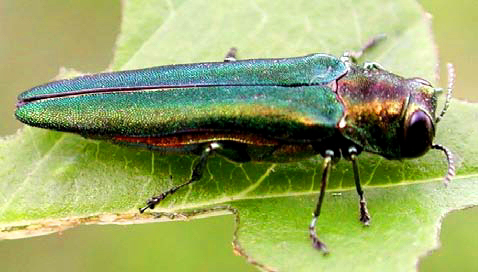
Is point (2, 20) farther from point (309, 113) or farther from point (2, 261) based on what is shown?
point (309, 113)

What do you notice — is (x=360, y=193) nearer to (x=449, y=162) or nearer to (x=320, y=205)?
(x=320, y=205)

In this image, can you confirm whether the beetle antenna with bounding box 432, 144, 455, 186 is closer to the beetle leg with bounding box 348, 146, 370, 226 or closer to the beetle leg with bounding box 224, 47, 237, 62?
the beetle leg with bounding box 348, 146, 370, 226

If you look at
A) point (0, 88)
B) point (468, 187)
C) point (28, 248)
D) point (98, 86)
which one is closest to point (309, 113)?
point (468, 187)

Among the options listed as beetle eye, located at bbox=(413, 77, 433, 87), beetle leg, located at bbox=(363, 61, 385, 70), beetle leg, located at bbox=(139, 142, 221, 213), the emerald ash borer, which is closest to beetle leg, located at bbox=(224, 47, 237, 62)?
the emerald ash borer

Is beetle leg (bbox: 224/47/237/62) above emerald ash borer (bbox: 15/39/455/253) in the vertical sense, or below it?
above

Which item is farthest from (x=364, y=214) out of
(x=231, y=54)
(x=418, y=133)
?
(x=231, y=54)

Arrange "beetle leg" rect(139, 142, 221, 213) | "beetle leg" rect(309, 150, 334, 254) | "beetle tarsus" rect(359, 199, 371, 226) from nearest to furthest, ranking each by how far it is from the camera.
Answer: "beetle leg" rect(309, 150, 334, 254), "beetle tarsus" rect(359, 199, 371, 226), "beetle leg" rect(139, 142, 221, 213)

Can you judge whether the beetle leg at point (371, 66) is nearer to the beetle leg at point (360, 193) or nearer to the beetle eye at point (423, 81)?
the beetle eye at point (423, 81)
